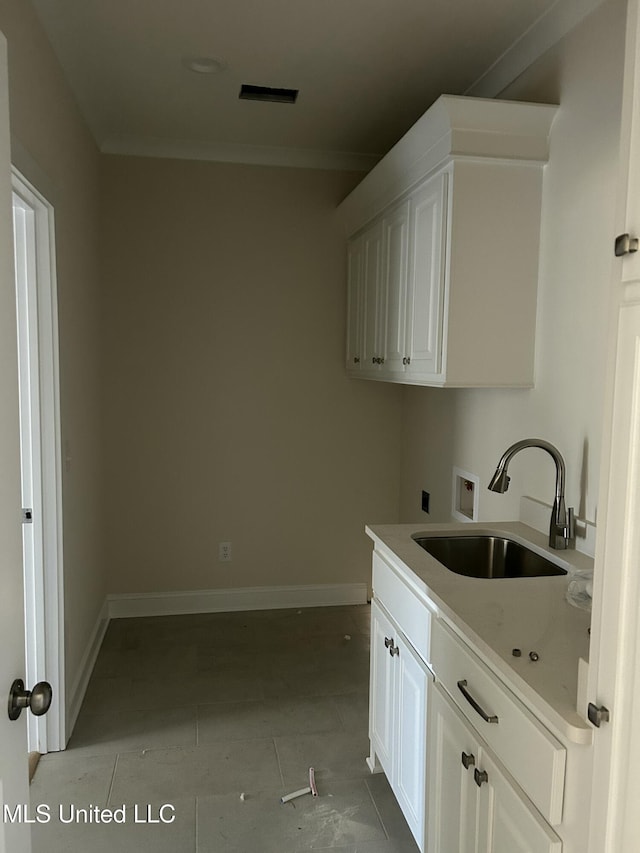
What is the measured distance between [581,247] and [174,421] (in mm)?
2444

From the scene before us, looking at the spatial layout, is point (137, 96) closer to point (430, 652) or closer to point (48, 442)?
point (48, 442)

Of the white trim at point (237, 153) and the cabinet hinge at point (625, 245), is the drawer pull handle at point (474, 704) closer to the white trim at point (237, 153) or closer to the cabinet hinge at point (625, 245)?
the cabinet hinge at point (625, 245)

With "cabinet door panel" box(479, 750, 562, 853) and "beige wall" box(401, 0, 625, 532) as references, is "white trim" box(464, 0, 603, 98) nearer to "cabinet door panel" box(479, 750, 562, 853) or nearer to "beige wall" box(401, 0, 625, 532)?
"beige wall" box(401, 0, 625, 532)

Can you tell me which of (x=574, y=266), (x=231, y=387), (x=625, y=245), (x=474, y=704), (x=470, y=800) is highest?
(x=574, y=266)

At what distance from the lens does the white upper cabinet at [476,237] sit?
7.40 ft

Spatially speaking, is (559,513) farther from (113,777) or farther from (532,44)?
(113,777)

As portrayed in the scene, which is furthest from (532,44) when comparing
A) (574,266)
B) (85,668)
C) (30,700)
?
(85,668)

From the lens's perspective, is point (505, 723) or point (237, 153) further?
point (237, 153)

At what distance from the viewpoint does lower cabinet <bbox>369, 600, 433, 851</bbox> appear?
6.06 feet

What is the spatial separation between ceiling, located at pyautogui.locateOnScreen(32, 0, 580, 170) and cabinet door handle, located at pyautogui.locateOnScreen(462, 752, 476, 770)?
2190mm

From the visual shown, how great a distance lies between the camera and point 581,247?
2.12 metres

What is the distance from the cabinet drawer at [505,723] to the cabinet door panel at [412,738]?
175 millimetres

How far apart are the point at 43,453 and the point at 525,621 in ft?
5.78

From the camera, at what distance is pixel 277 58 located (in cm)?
261
